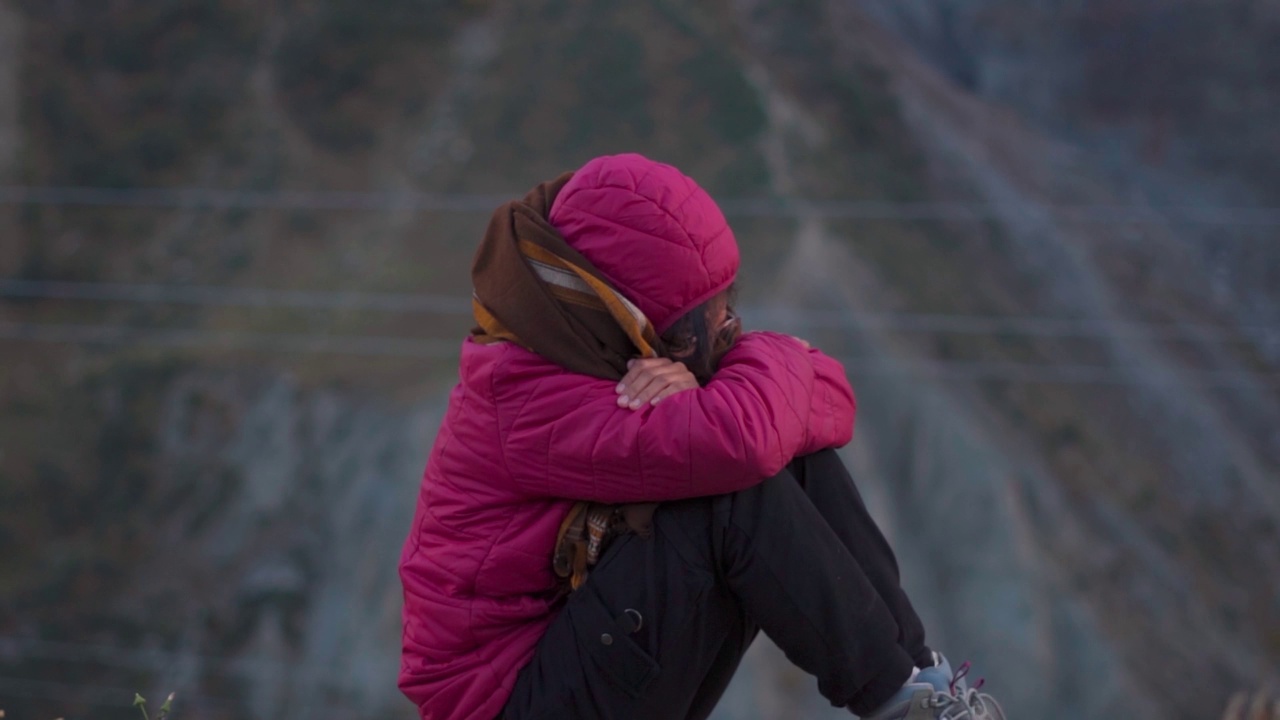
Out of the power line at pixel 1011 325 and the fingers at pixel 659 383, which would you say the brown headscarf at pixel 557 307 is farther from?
the power line at pixel 1011 325

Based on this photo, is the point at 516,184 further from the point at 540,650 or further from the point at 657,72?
the point at 540,650

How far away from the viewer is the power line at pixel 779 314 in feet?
20.2

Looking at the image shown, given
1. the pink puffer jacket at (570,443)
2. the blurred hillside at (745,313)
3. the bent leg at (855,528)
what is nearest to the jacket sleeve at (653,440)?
the pink puffer jacket at (570,443)

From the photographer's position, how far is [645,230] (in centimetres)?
183

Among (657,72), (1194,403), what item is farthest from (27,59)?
(1194,403)

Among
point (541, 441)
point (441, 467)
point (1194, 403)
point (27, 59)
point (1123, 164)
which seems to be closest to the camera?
point (541, 441)

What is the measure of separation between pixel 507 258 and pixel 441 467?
352 mm

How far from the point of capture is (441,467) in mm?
1904

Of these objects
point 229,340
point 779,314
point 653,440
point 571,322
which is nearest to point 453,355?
point 229,340

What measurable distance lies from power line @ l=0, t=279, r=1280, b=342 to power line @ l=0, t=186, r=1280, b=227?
0.68 metres

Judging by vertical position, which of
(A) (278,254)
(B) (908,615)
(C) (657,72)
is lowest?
(A) (278,254)

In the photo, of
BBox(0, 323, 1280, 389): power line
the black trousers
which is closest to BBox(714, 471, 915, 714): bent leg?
the black trousers

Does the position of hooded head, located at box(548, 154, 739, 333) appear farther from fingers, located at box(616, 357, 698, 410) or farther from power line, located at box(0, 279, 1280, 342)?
power line, located at box(0, 279, 1280, 342)

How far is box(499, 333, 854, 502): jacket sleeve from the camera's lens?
1.71 meters
